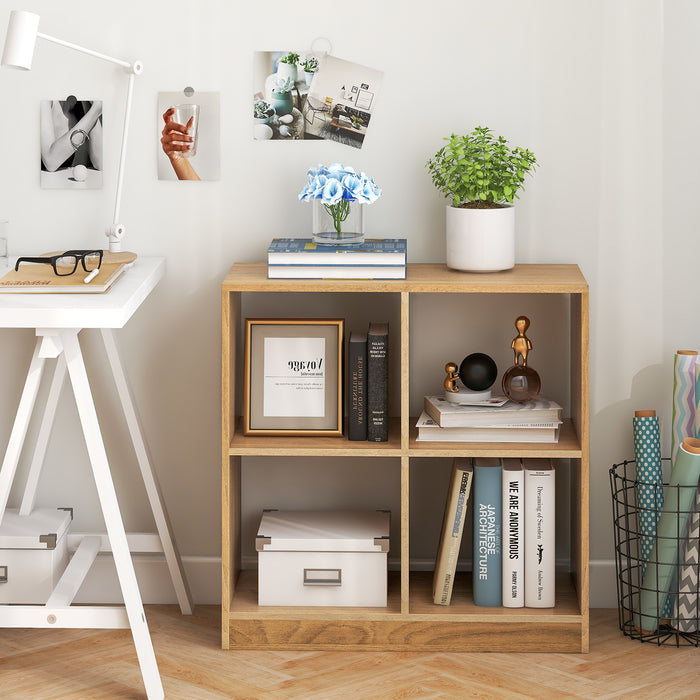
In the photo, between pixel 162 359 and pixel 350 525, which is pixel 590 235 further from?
pixel 162 359

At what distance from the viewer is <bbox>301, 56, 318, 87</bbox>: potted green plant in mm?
2439

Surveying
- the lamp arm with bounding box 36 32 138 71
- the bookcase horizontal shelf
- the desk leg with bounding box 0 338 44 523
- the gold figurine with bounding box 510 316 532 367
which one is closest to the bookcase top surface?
the gold figurine with bounding box 510 316 532 367

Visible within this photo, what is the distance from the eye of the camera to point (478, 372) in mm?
2352

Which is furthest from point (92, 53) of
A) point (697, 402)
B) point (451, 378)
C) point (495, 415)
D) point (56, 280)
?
point (697, 402)

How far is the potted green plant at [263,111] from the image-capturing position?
8.07ft

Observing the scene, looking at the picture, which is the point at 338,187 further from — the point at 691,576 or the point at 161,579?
the point at 691,576

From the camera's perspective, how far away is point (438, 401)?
2412 mm

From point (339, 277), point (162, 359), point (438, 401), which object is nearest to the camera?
point (339, 277)

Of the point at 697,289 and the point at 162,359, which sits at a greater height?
the point at 697,289

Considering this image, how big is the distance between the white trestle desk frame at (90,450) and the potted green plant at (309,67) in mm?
562

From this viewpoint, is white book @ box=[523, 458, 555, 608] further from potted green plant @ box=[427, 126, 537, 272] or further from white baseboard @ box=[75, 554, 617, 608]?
potted green plant @ box=[427, 126, 537, 272]

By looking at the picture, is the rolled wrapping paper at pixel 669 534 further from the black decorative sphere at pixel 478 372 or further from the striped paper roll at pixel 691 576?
the black decorative sphere at pixel 478 372

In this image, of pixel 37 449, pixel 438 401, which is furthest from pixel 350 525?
pixel 37 449

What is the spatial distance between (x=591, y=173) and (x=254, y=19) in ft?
2.89
